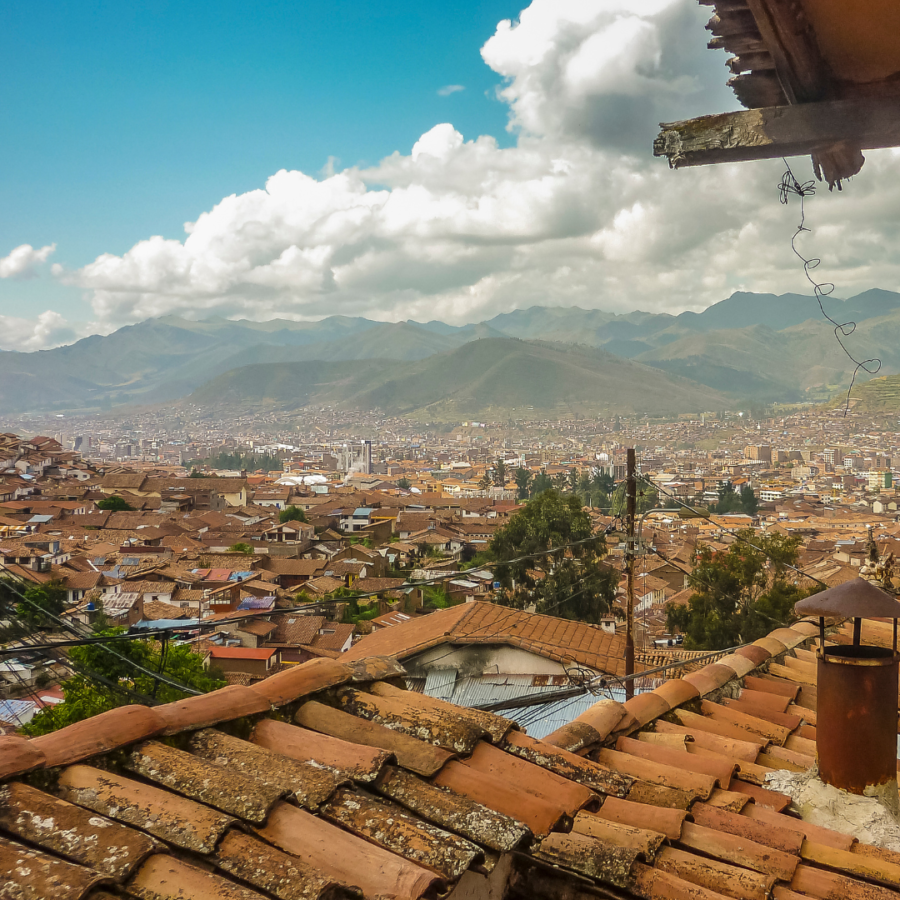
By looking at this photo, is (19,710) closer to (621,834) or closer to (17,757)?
(17,757)

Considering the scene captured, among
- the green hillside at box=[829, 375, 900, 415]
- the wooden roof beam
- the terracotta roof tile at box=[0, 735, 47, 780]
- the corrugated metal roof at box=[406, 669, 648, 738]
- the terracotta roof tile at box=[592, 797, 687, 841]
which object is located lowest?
the corrugated metal roof at box=[406, 669, 648, 738]

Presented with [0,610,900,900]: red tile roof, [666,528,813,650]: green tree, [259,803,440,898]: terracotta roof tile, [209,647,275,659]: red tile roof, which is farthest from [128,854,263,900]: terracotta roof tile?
[209,647,275,659]: red tile roof

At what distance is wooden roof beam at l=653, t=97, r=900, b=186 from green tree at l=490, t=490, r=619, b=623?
18.2m

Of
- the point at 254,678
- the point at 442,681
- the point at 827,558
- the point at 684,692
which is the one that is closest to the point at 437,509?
the point at 827,558

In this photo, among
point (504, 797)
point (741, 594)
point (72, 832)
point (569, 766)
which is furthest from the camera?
point (741, 594)

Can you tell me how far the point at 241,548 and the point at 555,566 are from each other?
62.7 ft

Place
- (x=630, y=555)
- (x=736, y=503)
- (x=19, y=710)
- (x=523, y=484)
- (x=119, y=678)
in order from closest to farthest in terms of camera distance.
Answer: (x=630, y=555) < (x=19, y=710) < (x=119, y=678) < (x=736, y=503) < (x=523, y=484)

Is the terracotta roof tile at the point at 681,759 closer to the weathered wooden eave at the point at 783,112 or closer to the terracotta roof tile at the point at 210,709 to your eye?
the terracotta roof tile at the point at 210,709

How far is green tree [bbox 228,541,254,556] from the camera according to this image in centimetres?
3466

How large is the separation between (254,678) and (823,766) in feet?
52.5

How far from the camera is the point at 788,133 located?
1689 mm

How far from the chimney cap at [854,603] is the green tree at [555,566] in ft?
57.1

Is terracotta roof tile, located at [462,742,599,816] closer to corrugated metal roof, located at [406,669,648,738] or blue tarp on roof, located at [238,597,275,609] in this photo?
corrugated metal roof, located at [406,669,648,738]

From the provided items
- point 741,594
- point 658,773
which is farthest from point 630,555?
point 741,594
